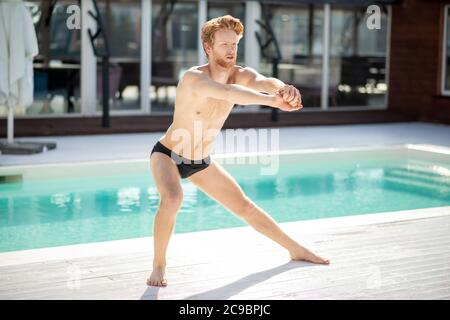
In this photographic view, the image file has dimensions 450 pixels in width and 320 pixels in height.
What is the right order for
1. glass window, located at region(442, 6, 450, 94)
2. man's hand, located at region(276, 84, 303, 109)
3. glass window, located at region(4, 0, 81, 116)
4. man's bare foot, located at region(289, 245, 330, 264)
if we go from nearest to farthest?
man's hand, located at region(276, 84, 303, 109), man's bare foot, located at region(289, 245, 330, 264), glass window, located at region(4, 0, 81, 116), glass window, located at region(442, 6, 450, 94)

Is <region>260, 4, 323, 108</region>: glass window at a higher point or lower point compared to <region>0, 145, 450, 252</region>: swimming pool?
higher

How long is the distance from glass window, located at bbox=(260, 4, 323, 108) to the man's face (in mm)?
10426

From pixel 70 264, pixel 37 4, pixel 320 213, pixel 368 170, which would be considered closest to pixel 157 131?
pixel 37 4

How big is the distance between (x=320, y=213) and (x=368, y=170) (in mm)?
2411

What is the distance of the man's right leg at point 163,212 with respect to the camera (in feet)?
13.0

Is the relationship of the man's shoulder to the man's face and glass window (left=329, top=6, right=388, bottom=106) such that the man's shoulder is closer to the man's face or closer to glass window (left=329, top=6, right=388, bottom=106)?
the man's face

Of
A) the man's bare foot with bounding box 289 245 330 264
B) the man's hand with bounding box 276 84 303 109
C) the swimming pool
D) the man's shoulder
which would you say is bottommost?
the swimming pool

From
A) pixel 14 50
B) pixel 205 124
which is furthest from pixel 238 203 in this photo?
pixel 14 50

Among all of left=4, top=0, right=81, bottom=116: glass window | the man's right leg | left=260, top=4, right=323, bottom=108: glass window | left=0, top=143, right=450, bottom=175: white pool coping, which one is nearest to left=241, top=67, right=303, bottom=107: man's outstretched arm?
the man's right leg

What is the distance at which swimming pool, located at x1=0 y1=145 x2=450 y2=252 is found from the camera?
6676 millimetres

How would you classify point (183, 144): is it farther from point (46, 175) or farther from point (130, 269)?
point (46, 175)

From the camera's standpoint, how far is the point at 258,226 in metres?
4.41

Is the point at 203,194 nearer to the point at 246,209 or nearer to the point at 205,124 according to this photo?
the point at 246,209

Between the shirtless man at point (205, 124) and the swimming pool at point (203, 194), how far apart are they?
2.15m
